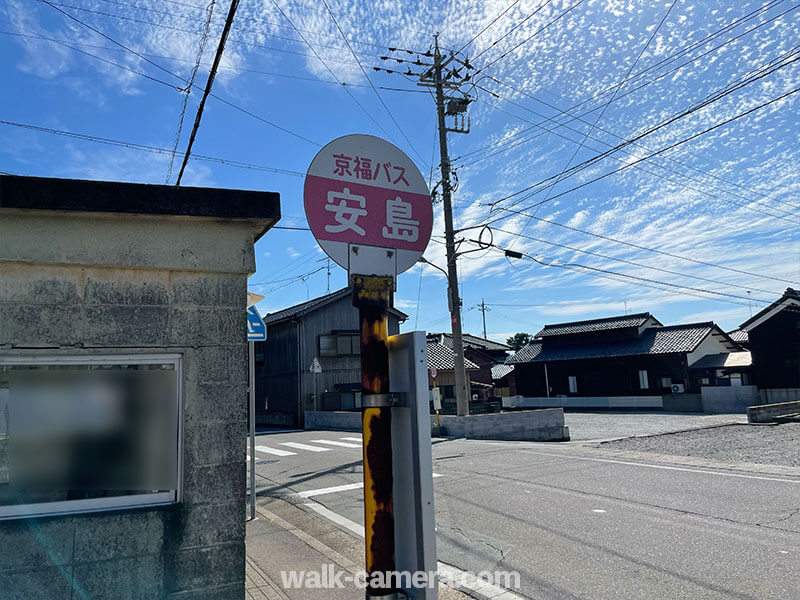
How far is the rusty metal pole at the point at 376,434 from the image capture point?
215cm

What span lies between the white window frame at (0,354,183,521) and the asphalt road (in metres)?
3.27

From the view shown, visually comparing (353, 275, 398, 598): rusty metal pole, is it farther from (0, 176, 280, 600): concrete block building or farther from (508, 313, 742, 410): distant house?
(508, 313, 742, 410): distant house

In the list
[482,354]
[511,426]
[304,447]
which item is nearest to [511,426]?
[511,426]

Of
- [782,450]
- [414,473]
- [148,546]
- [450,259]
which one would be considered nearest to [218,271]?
[148,546]

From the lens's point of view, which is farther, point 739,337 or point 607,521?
point 739,337

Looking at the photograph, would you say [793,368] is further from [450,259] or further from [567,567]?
[567,567]

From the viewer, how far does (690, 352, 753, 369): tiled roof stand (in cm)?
3060

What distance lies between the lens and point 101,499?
308 centimetres

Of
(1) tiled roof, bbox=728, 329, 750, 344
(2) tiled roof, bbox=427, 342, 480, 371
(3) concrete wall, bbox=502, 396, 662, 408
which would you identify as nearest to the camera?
(3) concrete wall, bbox=502, 396, 662, 408

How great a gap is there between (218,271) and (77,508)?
1.60m

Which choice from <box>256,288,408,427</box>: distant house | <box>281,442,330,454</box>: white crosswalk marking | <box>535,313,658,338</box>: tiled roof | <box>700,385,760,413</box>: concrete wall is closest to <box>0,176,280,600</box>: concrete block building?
<box>281,442,330,454</box>: white crosswalk marking

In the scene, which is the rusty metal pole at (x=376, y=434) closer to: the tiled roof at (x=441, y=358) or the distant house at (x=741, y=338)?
the tiled roof at (x=441, y=358)

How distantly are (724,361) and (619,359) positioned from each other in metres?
5.96

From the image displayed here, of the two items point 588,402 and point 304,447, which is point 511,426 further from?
point 588,402
